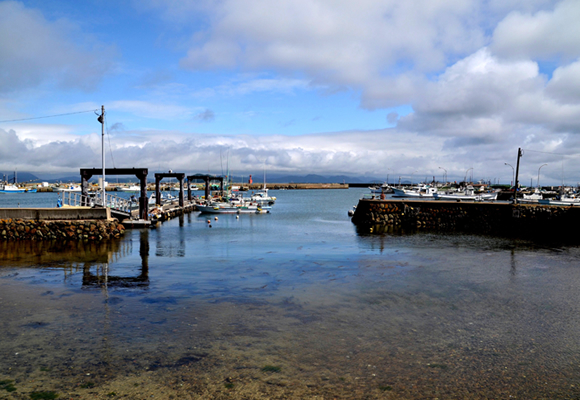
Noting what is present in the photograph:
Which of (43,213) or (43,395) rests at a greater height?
(43,213)

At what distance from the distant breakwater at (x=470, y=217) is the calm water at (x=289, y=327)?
17.7 meters

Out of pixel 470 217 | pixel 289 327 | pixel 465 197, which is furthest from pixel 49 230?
pixel 465 197

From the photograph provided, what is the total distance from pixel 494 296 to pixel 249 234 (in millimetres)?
24806

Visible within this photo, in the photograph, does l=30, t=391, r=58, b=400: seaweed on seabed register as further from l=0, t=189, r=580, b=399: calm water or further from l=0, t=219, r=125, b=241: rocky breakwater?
l=0, t=219, r=125, b=241: rocky breakwater

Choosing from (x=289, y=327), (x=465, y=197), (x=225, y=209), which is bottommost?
(x=225, y=209)

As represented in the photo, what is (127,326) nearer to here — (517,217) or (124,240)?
(124,240)

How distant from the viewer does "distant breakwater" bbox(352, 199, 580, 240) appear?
3559cm

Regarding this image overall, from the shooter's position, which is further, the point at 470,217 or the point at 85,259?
the point at 470,217

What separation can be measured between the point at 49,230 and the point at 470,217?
37231 millimetres

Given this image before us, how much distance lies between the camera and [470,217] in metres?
39.8

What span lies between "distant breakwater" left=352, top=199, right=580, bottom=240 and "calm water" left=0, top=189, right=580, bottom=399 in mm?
17662

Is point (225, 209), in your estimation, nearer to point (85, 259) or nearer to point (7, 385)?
point (85, 259)

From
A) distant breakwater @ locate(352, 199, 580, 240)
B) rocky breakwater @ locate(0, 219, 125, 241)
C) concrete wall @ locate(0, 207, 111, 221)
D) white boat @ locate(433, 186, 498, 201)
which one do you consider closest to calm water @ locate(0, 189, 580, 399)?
rocky breakwater @ locate(0, 219, 125, 241)

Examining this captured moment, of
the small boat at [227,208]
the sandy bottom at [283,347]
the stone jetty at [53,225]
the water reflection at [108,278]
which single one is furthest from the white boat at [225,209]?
the sandy bottom at [283,347]
